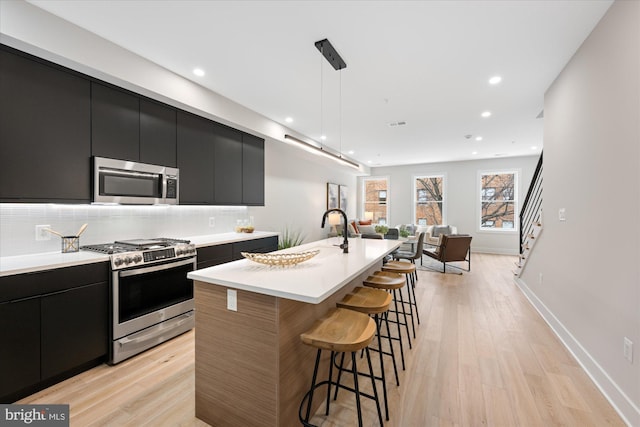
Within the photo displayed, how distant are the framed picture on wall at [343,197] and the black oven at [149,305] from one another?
5760 millimetres

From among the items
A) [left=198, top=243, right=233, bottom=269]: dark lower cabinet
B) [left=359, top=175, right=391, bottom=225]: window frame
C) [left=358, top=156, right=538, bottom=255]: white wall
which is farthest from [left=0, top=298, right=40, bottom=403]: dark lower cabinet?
[left=358, top=156, right=538, bottom=255]: white wall

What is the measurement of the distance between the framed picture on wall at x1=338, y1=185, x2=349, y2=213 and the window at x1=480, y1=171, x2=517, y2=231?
399cm

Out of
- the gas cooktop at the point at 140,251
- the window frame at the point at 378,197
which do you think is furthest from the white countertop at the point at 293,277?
the window frame at the point at 378,197

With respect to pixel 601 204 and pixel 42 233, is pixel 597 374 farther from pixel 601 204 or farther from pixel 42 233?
pixel 42 233

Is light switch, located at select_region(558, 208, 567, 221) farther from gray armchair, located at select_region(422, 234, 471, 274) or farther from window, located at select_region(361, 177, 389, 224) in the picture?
window, located at select_region(361, 177, 389, 224)

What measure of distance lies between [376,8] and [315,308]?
219 centimetres

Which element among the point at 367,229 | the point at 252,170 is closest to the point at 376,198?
the point at 367,229

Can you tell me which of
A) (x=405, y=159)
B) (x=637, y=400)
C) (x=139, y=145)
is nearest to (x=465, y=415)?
(x=637, y=400)

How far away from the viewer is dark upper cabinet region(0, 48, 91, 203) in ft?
6.26

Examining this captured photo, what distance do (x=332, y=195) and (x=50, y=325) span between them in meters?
6.33

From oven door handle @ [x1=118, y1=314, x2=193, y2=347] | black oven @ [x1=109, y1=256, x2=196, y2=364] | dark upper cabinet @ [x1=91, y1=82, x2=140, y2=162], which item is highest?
dark upper cabinet @ [x1=91, y1=82, x2=140, y2=162]

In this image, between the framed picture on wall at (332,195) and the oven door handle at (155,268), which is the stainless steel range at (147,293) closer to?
the oven door handle at (155,268)

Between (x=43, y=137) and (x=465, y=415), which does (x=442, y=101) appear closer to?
(x=465, y=415)

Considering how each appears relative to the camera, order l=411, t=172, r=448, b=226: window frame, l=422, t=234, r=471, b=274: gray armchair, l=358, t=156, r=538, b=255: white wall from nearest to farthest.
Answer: l=422, t=234, r=471, b=274: gray armchair → l=358, t=156, r=538, b=255: white wall → l=411, t=172, r=448, b=226: window frame
